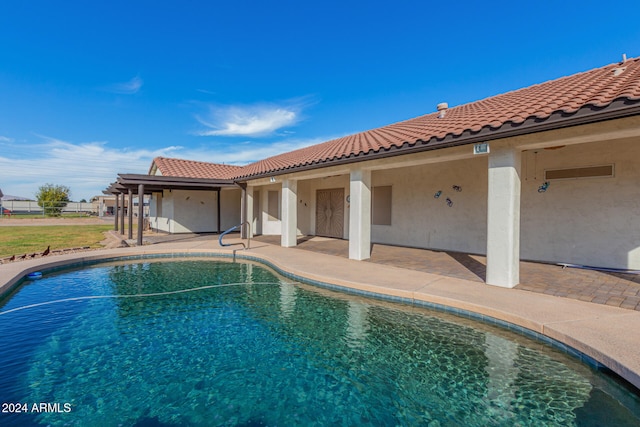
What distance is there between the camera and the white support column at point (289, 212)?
12.4 meters

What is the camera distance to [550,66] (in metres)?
14.5

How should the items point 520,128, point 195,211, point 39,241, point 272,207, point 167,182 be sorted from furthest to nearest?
point 195,211 < point 272,207 < point 39,241 < point 167,182 < point 520,128

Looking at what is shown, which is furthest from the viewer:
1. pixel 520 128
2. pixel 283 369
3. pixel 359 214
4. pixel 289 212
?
pixel 289 212

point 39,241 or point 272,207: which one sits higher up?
point 272,207

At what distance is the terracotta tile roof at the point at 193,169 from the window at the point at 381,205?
10.7m

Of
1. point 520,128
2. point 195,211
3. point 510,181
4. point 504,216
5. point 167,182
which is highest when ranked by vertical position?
point 520,128

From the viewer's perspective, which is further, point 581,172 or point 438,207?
point 438,207

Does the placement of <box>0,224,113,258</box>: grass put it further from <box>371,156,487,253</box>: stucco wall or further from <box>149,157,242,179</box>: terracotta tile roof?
<box>371,156,487,253</box>: stucco wall

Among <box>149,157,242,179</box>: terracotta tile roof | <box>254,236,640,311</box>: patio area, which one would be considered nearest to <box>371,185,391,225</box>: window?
<box>254,236,640,311</box>: patio area

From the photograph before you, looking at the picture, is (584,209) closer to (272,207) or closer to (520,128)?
(520,128)

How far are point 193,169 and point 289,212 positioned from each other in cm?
1131

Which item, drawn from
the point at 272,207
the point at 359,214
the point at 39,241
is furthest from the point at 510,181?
the point at 39,241

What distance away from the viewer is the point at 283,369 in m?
3.65

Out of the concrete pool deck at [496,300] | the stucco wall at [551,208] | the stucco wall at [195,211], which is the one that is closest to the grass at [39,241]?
the stucco wall at [195,211]
